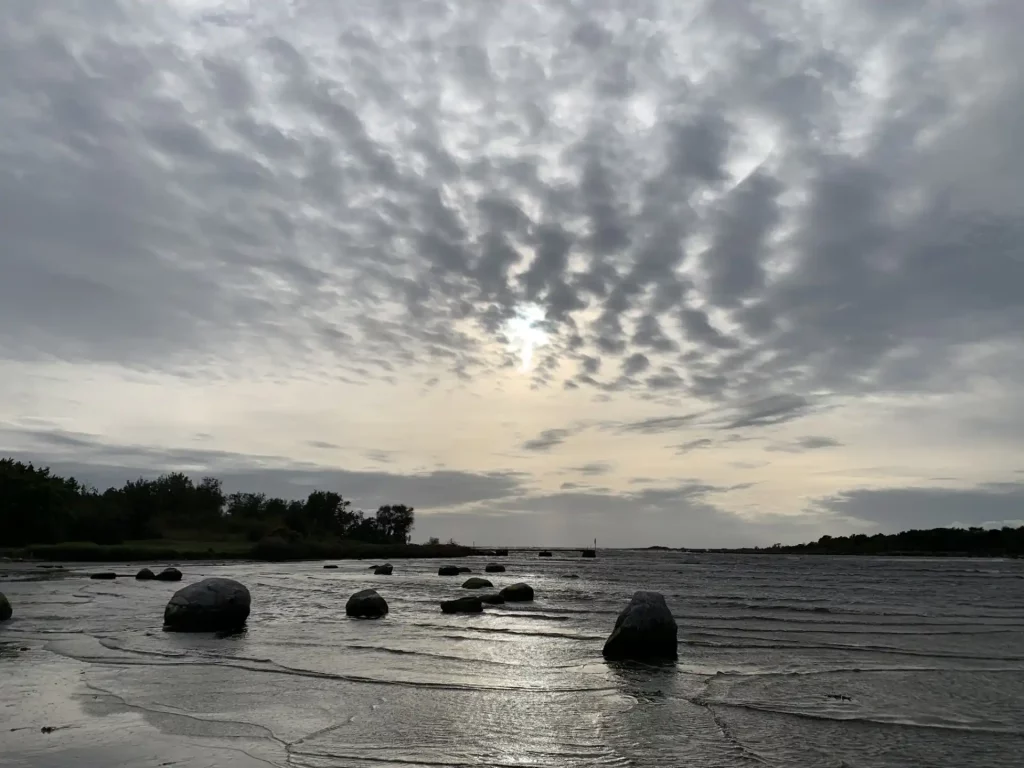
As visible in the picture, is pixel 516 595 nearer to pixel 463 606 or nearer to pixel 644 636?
pixel 463 606

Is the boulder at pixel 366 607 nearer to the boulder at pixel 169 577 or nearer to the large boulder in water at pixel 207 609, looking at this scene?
the large boulder in water at pixel 207 609

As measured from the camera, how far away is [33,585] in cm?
3559

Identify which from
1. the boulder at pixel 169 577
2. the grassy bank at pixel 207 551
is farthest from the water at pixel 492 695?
the grassy bank at pixel 207 551

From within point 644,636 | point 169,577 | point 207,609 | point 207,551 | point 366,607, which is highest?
point 207,551

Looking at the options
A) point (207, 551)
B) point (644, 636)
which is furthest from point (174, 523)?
point (644, 636)

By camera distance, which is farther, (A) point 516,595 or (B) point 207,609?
(A) point 516,595

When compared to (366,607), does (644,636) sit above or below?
above

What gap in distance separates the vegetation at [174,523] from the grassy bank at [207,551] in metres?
0.12

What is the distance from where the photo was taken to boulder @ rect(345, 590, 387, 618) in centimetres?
2448

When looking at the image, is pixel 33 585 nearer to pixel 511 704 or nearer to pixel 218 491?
pixel 511 704

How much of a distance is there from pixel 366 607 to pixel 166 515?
116 meters

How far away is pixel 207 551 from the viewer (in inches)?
3499

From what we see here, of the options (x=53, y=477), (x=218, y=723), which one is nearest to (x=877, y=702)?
(x=218, y=723)

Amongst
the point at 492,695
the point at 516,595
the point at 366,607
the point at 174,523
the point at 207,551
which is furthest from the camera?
the point at 174,523
